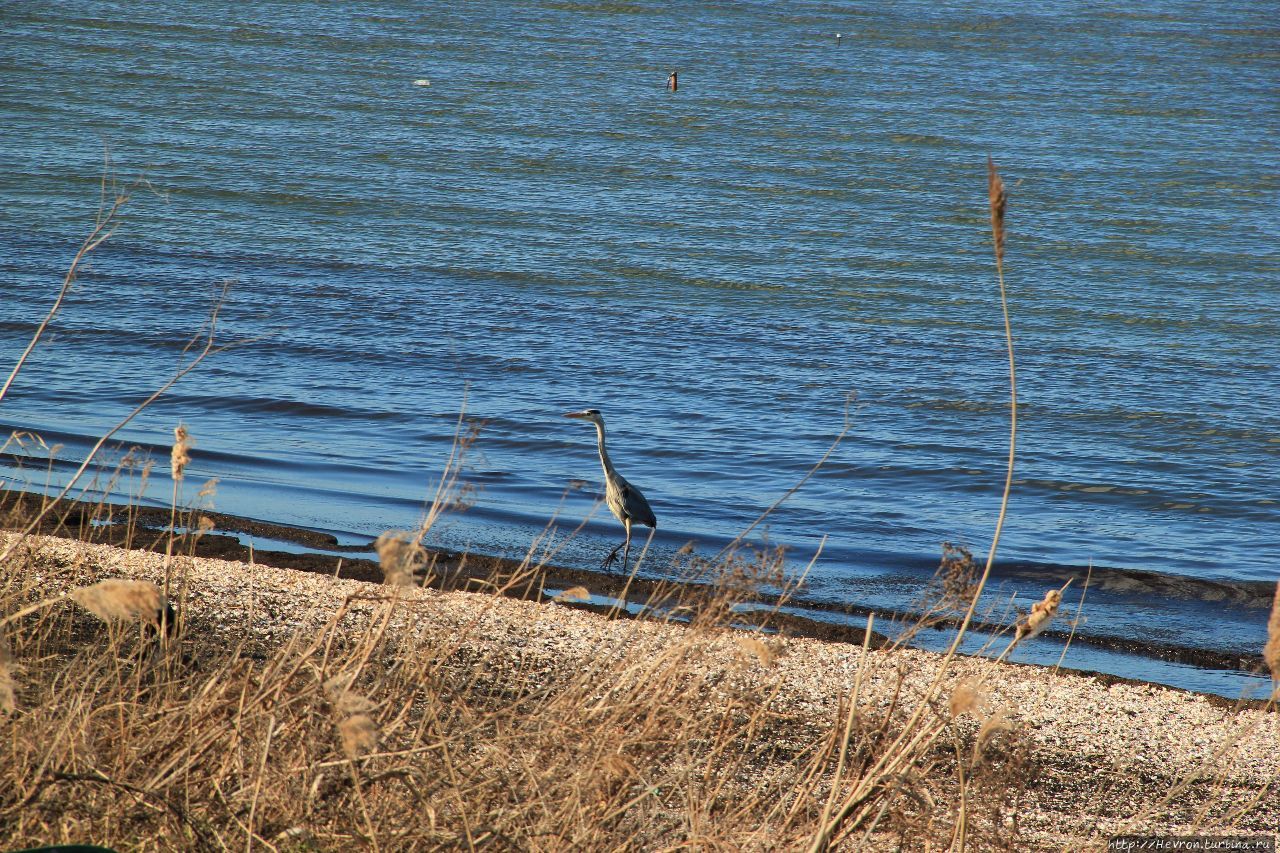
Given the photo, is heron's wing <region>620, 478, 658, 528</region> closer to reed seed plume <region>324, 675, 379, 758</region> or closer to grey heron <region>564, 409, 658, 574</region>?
grey heron <region>564, 409, 658, 574</region>

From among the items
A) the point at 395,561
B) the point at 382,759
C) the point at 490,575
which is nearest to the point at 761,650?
the point at 382,759

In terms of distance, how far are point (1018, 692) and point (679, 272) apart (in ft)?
54.5

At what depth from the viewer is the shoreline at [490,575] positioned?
9.05m

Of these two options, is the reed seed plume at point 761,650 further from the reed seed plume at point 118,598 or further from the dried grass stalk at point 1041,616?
the reed seed plume at point 118,598

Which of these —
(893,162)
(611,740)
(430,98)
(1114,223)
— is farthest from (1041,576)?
(430,98)

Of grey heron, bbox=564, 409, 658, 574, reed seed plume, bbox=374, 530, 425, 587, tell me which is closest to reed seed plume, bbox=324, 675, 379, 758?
reed seed plume, bbox=374, 530, 425, 587

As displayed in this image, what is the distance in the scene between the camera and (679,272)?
23516mm

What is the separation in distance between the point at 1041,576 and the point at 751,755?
5702 millimetres

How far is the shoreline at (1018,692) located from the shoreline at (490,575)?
0.61 m

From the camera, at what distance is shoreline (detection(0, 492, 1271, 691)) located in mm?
9055

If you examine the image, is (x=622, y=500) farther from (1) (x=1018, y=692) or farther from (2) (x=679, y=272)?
(2) (x=679, y=272)

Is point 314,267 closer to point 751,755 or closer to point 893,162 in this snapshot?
point 893,162

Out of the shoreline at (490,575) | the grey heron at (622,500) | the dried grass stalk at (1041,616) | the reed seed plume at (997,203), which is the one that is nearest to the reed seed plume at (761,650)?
the dried grass stalk at (1041,616)

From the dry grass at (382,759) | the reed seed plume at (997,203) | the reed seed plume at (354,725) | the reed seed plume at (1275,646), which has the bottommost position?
the dry grass at (382,759)
